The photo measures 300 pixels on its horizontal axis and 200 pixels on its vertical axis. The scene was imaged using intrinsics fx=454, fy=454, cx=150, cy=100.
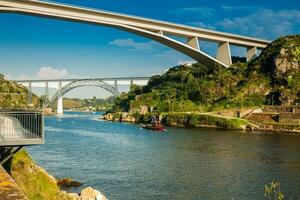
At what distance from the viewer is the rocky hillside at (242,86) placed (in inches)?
3071

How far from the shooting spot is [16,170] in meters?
14.5

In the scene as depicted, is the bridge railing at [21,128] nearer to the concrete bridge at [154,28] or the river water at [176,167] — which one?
the river water at [176,167]

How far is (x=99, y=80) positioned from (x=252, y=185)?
435 feet

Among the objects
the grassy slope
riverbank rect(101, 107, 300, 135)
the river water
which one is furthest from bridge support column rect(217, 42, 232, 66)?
the grassy slope

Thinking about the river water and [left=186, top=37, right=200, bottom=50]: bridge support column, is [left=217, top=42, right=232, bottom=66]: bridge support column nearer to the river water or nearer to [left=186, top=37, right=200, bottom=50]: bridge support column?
[left=186, top=37, right=200, bottom=50]: bridge support column

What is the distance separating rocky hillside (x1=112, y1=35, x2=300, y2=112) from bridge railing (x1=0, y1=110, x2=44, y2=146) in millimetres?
64833

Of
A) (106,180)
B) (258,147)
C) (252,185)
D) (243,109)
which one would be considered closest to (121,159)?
(106,180)

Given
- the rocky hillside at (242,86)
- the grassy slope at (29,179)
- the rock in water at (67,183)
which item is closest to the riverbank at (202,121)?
the rocky hillside at (242,86)

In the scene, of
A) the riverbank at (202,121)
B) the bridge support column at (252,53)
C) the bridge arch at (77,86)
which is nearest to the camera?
the riverbank at (202,121)

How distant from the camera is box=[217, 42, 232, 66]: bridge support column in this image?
8962cm

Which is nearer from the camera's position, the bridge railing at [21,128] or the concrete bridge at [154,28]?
the bridge railing at [21,128]

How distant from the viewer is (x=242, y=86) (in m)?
84.2

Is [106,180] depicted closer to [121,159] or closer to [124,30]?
[121,159]

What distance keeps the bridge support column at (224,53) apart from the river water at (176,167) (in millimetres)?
48207
